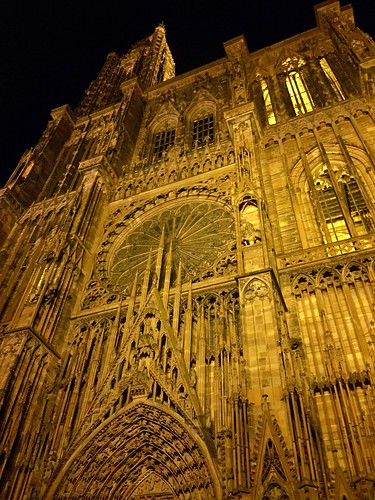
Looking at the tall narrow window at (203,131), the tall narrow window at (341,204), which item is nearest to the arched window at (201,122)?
the tall narrow window at (203,131)

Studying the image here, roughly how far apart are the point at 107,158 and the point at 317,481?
13.2 meters

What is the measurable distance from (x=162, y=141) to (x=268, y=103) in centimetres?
499

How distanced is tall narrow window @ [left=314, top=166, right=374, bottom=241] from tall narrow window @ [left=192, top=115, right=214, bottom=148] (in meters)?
5.69

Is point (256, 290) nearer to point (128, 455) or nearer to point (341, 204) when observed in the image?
point (341, 204)

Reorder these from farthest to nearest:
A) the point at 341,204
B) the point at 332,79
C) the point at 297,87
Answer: the point at 297,87
the point at 332,79
the point at 341,204

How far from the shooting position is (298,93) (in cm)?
1652

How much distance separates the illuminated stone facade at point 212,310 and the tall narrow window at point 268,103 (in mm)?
105

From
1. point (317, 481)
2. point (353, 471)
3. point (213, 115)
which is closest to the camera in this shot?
point (317, 481)

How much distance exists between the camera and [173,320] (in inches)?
387

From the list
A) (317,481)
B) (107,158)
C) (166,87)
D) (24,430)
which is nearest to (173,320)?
(24,430)

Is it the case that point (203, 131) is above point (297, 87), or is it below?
below

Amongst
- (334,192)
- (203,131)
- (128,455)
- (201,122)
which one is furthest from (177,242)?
(201,122)

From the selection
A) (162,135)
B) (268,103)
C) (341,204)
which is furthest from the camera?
(162,135)

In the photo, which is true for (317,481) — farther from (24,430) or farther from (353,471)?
(24,430)
